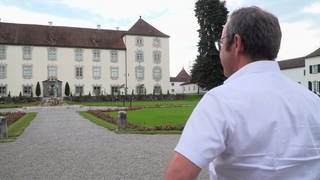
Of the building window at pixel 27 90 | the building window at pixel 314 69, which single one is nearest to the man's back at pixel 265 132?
the building window at pixel 27 90

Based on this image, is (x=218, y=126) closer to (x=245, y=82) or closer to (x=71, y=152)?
(x=245, y=82)

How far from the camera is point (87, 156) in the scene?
9.55 m

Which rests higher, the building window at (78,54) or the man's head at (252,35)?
the building window at (78,54)

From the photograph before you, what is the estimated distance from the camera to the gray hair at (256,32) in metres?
1.66

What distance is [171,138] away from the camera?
42.0 feet

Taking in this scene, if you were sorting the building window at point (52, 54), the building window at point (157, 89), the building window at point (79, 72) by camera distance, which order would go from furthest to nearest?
the building window at point (157, 89) < the building window at point (79, 72) < the building window at point (52, 54)

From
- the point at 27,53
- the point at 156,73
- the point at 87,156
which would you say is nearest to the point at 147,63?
the point at 156,73

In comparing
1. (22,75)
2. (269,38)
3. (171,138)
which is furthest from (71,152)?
(22,75)

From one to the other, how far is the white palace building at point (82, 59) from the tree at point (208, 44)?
10256mm

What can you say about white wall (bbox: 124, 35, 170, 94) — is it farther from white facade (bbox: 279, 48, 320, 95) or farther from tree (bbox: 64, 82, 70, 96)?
white facade (bbox: 279, 48, 320, 95)

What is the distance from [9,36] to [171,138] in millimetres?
50131

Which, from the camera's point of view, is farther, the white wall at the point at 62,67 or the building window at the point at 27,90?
the building window at the point at 27,90

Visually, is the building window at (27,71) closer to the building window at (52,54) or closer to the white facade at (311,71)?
the building window at (52,54)

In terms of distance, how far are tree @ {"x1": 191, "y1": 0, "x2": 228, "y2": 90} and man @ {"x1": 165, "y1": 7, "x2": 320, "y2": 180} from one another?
162 feet
